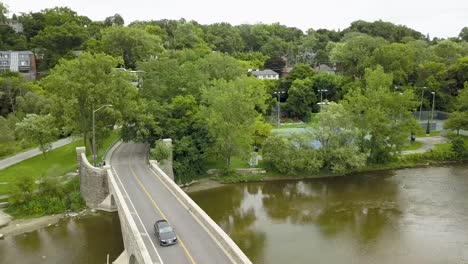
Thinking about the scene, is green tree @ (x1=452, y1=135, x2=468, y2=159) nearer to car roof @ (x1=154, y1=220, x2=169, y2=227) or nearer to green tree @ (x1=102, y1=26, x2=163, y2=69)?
car roof @ (x1=154, y1=220, x2=169, y2=227)

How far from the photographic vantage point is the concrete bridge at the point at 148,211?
25953 millimetres

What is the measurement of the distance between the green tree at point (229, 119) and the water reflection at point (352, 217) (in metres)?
4.84

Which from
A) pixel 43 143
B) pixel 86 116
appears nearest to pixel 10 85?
pixel 43 143

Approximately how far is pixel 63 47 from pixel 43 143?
4144 cm

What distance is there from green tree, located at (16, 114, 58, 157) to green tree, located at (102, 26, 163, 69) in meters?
35.7

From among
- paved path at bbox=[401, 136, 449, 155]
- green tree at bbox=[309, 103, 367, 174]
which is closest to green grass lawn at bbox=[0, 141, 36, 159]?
green tree at bbox=[309, 103, 367, 174]

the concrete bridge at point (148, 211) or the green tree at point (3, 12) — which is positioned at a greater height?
the green tree at point (3, 12)

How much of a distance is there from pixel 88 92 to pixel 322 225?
28.2 metres

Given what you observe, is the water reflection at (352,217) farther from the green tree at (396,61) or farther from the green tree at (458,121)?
the green tree at (396,61)

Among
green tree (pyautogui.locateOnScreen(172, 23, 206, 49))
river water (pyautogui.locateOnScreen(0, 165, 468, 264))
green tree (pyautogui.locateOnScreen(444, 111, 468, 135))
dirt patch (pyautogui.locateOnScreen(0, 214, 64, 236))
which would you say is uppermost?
green tree (pyautogui.locateOnScreen(172, 23, 206, 49))

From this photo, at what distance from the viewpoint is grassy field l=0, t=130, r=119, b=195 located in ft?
150

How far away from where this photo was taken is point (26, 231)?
4028 centimetres

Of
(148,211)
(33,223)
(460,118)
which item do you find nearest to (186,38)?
(460,118)

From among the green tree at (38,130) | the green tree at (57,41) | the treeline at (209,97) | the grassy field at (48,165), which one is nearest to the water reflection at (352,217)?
the treeline at (209,97)
